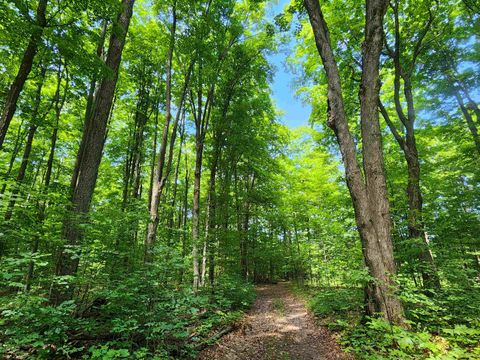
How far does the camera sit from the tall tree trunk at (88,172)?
4.59 meters

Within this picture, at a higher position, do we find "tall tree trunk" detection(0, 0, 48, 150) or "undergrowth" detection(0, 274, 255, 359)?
"tall tree trunk" detection(0, 0, 48, 150)

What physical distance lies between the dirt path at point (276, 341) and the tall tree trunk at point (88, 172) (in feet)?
10.6

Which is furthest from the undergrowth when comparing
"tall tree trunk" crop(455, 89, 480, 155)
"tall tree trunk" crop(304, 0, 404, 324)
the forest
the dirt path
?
"tall tree trunk" crop(455, 89, 480, 155)

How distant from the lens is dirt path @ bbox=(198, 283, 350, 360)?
5.07 meters

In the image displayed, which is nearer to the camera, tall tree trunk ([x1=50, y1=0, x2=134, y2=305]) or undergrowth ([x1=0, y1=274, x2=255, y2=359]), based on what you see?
undergrowth ([x1=0, y1=274, x2=255, y2=359])

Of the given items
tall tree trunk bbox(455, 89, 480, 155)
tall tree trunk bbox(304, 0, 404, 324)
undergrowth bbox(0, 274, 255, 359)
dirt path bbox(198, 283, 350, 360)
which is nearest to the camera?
undergrowth bbox(0, 274, 255, 359)

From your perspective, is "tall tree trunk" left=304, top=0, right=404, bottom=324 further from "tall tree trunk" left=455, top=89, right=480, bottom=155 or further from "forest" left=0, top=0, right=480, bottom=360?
"tall tree trunk" left=455, top=89, right=480, bottom=155

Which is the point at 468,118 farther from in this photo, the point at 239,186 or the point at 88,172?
the point at 88,172

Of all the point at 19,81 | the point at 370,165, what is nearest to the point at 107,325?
the point at 19,81

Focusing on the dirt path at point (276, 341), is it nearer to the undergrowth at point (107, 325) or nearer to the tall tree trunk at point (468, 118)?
the undergrowth at point (107, 325)

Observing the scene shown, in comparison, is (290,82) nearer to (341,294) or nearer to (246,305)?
(341,294)

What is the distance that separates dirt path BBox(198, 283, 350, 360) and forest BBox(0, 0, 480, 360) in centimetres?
6

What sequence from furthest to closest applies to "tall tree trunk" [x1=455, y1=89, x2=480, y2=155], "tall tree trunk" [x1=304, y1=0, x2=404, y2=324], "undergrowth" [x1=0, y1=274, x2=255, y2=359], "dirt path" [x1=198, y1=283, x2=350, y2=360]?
1. "tall tree trunk" [x1=455, y1=89, x2=480, y2=155]
2. "dirt path" [x1=198, y1=283, x2=350, y2=360]
3. "tall tree trunk" [x1=304, y1=0, x2=404, y2=324]
4. "undergrowth" [x1=0, y1=274, x2=255, y2=359]

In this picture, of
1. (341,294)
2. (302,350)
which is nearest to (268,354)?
(302,350)
